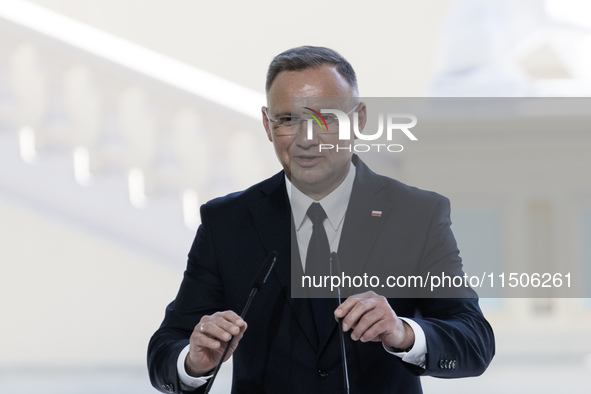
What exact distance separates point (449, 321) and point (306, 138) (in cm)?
40

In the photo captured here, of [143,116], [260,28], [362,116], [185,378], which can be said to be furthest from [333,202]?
A: [260,28]

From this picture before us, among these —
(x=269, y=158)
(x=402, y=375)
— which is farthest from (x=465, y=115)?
(x=269, y=158)

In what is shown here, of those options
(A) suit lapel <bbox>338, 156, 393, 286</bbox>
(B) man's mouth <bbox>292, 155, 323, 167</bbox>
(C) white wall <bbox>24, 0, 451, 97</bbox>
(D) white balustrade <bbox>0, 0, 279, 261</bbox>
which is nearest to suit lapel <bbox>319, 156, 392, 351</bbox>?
(A) suit lapel <bbox>338, 156, 393, 286</bbox>

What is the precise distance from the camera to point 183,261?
4.04 meters

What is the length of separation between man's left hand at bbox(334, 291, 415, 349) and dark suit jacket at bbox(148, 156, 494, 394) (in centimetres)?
16

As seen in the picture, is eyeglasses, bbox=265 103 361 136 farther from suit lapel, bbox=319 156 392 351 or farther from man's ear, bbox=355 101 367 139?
suit lapel, bbox=319 156 392 351

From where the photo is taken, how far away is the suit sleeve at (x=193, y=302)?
1.69 m

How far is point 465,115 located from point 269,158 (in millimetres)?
1983

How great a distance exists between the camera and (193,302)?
1716 mm

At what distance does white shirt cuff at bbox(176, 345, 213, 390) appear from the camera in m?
1.57

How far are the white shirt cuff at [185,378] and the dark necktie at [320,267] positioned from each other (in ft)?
0.71

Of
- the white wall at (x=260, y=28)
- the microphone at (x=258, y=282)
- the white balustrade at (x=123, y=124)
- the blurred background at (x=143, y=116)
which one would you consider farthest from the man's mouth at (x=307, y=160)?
the white wall at (x=260, y=28)

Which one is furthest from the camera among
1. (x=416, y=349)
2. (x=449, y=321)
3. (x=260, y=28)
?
(x=260, y=28)

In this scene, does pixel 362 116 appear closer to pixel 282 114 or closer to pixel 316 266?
pixel 282 114
